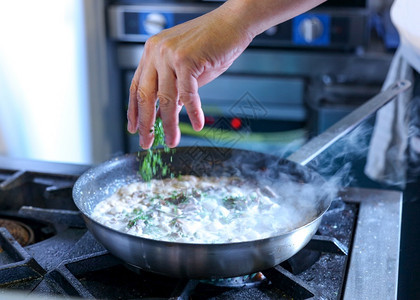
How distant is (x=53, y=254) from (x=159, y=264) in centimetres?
30

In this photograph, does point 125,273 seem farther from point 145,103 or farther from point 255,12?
point 255,12

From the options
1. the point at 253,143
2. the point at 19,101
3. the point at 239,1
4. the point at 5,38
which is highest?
the point at 239,1

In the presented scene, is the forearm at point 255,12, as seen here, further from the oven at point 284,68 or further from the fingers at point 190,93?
the oven at point 284,68

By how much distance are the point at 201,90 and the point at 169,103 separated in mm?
1752

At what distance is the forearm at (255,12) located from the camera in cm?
107

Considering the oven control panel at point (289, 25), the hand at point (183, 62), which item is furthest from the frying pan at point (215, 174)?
the oven control panel at point (289, 25)

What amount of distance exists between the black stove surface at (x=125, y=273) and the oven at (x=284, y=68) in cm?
144

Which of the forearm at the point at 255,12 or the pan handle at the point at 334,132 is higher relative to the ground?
the forearm at the point at 255,12

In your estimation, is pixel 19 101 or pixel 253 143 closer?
pixel 19 101

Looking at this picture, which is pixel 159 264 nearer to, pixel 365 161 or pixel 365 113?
pixel 365 113

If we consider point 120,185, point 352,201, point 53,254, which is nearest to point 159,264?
point 53,254

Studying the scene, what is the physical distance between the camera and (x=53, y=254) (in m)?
1.10

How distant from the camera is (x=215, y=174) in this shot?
1422mm

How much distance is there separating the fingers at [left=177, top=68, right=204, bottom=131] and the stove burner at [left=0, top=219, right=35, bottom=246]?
1.59 ft
